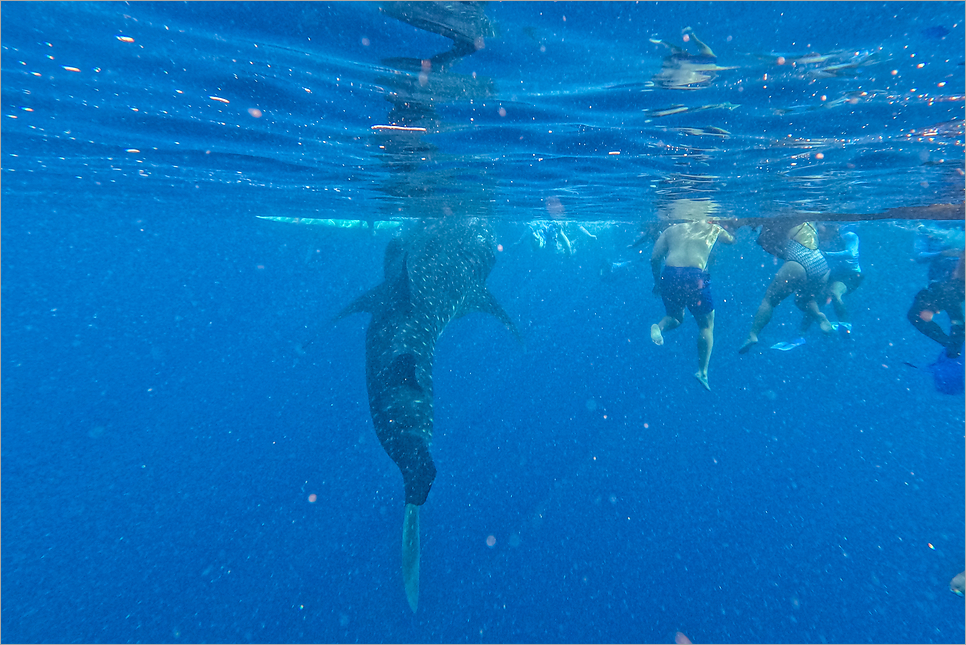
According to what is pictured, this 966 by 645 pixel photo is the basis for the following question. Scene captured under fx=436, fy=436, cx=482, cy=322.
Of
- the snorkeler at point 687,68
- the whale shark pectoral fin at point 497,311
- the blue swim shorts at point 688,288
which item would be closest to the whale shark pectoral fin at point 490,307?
the whale shark pectoral fin at point 497,311

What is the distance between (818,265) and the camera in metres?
11.4

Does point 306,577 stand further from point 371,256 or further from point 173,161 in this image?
point 371,256

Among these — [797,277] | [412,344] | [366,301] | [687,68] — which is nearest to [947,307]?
[797,277]

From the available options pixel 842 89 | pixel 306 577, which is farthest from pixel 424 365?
pixel 306 577

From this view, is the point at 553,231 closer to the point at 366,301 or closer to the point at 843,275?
the point at 843,275

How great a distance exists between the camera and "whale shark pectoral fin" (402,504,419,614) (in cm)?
560

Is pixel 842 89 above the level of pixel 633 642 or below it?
above

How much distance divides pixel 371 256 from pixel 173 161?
38919 mm

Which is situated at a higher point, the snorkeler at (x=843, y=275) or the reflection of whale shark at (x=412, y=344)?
the snorkeler at (x=843, y=275)

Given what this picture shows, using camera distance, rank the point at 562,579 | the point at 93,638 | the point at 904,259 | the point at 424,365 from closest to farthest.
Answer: the point at 424,365 < the point at 93,638 < the point at 562,579 < the point at 904,259

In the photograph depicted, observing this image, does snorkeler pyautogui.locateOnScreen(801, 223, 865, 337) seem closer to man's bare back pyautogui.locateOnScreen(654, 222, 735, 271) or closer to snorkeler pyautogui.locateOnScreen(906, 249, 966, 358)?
snorkeler pyautogui.locateOnScreen(906, 249, 966, 358)

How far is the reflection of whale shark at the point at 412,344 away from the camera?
16.5ft

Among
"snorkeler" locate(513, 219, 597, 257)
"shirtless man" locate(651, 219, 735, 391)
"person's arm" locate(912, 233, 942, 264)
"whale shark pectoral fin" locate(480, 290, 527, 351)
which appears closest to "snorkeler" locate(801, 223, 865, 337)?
"person's arm" locate(912, 233, 942, 264)

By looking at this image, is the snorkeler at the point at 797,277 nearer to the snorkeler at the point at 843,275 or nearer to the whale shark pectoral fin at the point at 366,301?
the snorkeler at the point at 843,275
